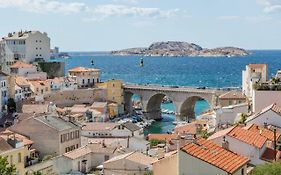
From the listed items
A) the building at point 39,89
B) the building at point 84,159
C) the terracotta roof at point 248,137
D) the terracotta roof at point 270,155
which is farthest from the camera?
the building at point 39,89

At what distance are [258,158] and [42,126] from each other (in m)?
28.0

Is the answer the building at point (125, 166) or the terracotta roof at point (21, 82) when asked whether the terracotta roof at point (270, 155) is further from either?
the terracotta roof at point (21, 82)

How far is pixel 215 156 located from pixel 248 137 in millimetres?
7393

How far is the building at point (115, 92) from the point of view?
108 metres

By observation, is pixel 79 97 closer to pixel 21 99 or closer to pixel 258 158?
pixel 21 99

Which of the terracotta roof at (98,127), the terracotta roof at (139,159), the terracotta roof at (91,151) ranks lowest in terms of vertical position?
the terracotta roof at (98,127)

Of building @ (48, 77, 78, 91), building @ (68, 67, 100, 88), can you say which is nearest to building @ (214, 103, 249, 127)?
building @ (48, 77, 78, 91)

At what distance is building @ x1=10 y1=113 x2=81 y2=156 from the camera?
53062mm

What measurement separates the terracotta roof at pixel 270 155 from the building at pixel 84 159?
15409 millimetres

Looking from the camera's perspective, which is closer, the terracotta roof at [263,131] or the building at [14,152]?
the terracotta roof at [263,131]

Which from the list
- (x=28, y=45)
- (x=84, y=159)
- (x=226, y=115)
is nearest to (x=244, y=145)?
(x=226, y=115)

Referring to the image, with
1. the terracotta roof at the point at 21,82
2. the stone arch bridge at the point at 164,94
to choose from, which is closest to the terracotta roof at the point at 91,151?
the terracotta roof at the point at 21,82

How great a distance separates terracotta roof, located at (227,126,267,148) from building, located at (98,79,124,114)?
75955 mm

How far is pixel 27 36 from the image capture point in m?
121
